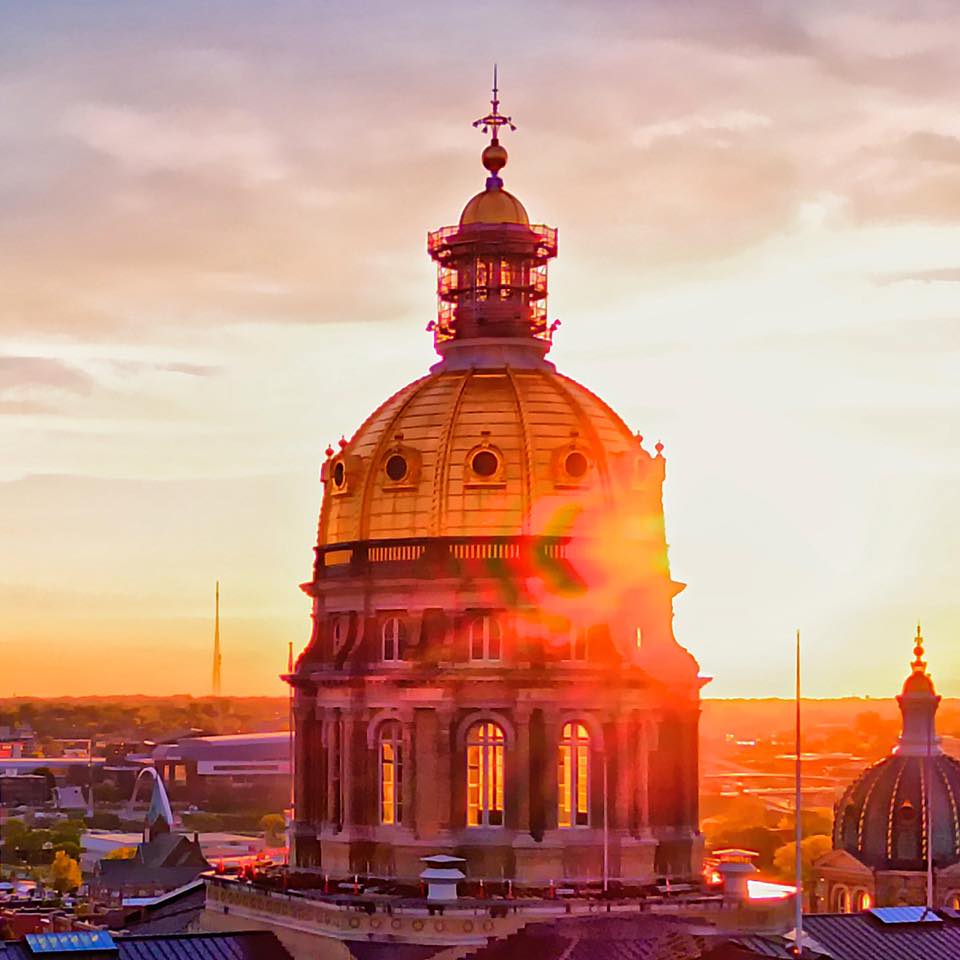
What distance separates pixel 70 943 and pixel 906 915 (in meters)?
33.3

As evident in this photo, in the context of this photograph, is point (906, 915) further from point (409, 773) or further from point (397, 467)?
point (397, 467)

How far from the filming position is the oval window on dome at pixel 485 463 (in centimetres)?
10169

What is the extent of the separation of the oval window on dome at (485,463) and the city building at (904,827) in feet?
114

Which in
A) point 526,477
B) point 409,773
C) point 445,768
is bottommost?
point 409,773

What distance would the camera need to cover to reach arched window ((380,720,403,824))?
3999 inches

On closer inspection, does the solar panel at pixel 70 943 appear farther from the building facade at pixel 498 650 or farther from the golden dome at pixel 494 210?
the golden dome at pixel 494 210

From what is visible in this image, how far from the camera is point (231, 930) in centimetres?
10262

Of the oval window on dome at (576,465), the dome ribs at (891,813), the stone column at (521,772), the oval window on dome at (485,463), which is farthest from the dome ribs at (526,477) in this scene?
the dome ribs at (891,813)

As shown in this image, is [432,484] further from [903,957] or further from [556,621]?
[903,957]

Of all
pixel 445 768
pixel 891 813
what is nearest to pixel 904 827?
pixel 891 813

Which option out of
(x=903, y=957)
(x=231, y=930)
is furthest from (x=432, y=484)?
(x=903, y=957)

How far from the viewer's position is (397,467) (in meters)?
103

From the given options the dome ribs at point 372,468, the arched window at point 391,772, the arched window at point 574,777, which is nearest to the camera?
the arched window at point 574,777

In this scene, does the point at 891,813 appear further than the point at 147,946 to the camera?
Yes
